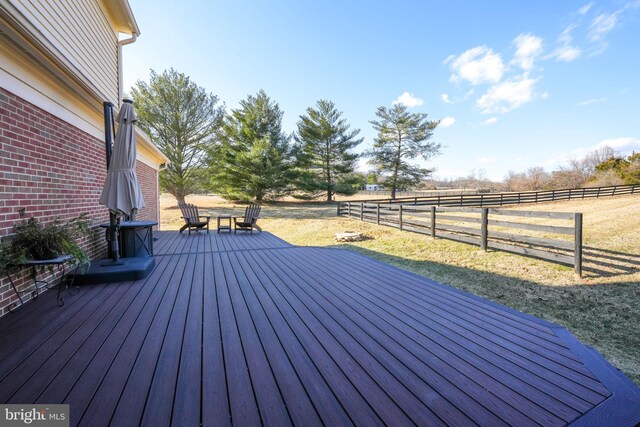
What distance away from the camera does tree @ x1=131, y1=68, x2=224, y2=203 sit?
1738 centimetres

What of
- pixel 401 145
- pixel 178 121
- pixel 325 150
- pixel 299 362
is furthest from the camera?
pixel 401 145

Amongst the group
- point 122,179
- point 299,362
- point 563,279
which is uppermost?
point 122,179

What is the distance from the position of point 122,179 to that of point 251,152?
616 inches

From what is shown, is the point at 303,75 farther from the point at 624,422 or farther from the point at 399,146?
the point at 624,422

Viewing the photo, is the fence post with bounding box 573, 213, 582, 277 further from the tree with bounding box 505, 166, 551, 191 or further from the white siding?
the tree with bounding box 505, 166, 551, 191

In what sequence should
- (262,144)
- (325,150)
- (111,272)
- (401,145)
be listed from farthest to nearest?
(401,145) → (325,150) → (262,144) → (111,272)

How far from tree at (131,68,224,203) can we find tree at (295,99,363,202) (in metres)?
7.08

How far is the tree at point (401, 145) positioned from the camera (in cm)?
2378

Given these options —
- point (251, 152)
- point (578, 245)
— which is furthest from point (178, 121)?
point (578, 245)

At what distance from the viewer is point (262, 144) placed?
18625 mm

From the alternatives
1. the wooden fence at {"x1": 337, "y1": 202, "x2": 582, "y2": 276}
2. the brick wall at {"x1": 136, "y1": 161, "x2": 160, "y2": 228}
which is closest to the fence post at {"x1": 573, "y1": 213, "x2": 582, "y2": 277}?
the wooden fence at {"x1": 337, "y1": 202, "x2": 582, "y2": 276}

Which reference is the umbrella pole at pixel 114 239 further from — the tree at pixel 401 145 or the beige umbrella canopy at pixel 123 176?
the tree at pixel 401 145

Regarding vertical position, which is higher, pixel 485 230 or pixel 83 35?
pixel 83 35

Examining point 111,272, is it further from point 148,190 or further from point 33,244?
point 148,190
